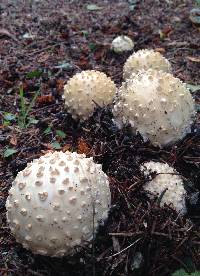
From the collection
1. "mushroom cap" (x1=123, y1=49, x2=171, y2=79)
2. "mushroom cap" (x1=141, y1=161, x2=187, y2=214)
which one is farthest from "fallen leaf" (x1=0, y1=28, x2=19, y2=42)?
"mushroom cap" (x1=141, y1=161, x2=187, y2=214)

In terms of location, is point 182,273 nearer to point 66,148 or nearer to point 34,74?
point 66,148

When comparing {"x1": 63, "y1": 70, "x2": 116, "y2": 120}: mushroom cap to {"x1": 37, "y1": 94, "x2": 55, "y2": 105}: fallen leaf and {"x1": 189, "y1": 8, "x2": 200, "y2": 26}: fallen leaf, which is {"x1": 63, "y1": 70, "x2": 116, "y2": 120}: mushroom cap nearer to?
{"x1": 37, "y1": 94, "x2": 55, "y2": 105}: fallen leaf

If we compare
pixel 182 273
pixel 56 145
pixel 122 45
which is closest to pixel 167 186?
pixel 182 273

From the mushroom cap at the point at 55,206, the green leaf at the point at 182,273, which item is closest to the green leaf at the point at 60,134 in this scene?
the mushroom cap at the point at 55,206

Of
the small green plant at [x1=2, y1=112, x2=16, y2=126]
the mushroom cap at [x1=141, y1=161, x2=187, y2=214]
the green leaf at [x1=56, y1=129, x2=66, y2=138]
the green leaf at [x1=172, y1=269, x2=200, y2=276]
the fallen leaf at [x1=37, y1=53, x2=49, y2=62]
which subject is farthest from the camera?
the fallen leaf at [x1=37, y1=53, x2=49, y2=62]

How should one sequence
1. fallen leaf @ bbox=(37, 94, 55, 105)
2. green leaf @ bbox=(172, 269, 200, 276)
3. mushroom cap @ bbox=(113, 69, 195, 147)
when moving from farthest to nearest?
1. fallen leaf @ bbox=(37, 94, 55, 105)
2. mushroom cap @ bbox=(113, 69, 195, 147)
3. green leaf @ bbox=(172, 269, 200, 276)
